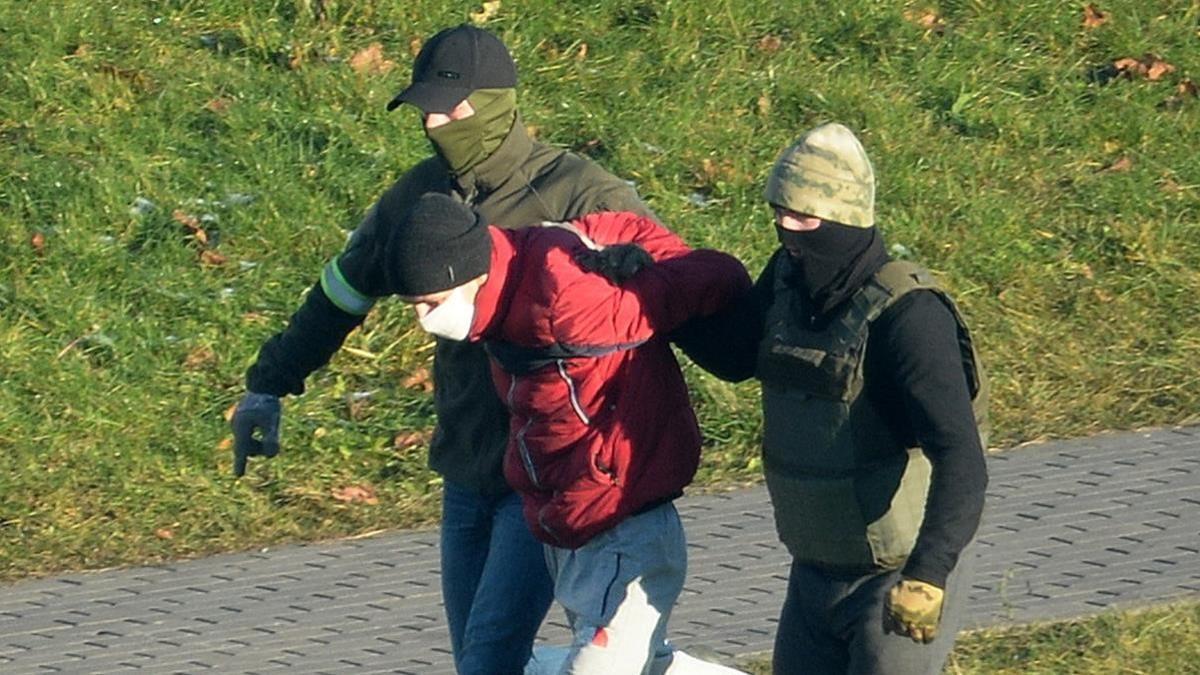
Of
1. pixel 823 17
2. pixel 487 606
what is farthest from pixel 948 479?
pixel 823 17

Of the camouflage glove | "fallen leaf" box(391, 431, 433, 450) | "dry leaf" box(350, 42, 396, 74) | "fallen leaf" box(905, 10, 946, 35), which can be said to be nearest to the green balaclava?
the camouflage glove

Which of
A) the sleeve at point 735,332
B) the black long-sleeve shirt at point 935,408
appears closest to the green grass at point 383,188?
the sleeve at point 735,332

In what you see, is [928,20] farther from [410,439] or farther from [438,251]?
[438,251]

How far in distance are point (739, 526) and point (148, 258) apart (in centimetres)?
302

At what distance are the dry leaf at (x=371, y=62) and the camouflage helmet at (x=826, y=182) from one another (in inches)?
237

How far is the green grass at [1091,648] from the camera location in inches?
204

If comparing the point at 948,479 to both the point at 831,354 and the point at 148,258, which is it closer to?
the point at 831,354

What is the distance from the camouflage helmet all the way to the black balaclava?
3 centimetres

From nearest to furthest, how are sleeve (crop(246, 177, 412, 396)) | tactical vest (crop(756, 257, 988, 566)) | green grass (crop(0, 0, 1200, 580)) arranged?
tactical vest (crop(756, 257, 988, 566))
sleeve (crop(246, 177, 412, 396))
green grass (crop(0, 0, 1200, 580))

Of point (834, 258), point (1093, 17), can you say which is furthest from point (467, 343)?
point (1093, 17)

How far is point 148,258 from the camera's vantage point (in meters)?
8.38

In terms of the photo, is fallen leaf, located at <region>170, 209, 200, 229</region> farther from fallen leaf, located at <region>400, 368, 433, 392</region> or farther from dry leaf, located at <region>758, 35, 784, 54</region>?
dry leaf, located at <region>758, 35, 784, 54</region>

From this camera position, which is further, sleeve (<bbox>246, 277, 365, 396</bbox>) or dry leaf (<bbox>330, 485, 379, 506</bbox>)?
dry leaf (<bbox>330, 485, 379, 506</bbox>)

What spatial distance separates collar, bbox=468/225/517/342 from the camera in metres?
3.93
